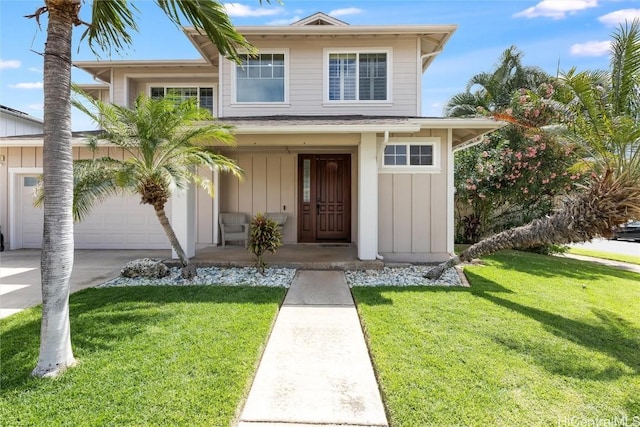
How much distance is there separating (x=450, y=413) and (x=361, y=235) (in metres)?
4.63

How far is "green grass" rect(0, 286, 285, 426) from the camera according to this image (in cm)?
240

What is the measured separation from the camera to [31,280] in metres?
6.17

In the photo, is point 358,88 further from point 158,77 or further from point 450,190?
point 158,77

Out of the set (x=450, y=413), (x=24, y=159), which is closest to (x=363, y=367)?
(x=450, y=413)

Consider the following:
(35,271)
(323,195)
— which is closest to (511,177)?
(323,195)

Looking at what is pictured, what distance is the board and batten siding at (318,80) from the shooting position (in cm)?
877

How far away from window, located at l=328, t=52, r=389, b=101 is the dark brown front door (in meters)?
1.73

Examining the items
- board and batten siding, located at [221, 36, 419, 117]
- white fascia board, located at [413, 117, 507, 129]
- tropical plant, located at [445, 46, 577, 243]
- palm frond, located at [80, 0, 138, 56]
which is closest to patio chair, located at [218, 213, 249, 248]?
board and batten siding, located at [221, 36, 419, 117]

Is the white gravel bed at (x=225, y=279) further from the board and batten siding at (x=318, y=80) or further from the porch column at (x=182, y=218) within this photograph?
the board and batten siding at (x=318, y=80)

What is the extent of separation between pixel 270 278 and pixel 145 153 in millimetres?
3131

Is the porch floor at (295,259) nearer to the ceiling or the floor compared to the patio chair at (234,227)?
nearer to the floor

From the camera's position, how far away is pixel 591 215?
4590 mm

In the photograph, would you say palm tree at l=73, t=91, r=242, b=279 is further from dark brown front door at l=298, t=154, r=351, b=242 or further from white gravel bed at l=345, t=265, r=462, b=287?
dark brown front door at l=298, t=154, r=351, b=242

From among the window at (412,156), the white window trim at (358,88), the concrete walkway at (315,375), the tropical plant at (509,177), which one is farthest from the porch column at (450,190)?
the concrete walkway at (315,375)
